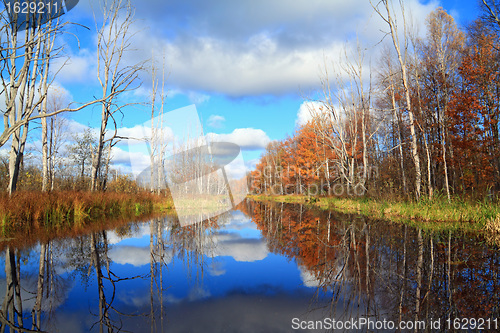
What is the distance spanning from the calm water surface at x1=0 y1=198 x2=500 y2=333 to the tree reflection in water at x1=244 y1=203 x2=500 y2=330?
1cm

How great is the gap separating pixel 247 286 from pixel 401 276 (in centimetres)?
181

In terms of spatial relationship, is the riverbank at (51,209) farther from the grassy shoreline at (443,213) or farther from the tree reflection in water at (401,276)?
the grassy shoreline at (443,213)

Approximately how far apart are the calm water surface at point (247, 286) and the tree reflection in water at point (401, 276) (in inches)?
0.5

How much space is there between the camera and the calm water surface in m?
2.22

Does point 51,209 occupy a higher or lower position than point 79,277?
higher

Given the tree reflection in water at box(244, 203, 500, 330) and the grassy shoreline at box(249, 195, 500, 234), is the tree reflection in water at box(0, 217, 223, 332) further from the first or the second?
the grassy shoreline at box(249, 195, 500, 234)

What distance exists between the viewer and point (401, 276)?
11.0 feet

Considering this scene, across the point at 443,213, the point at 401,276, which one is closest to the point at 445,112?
the point at 443,213

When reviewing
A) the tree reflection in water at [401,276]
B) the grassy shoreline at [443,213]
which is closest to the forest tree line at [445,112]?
the grassy shoreline at [443,213]

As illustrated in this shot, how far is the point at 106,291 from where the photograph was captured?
2.94m

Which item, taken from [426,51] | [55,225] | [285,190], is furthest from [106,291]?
[285,190]

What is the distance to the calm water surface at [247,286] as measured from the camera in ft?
7.29

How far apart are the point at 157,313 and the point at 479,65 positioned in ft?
63.6

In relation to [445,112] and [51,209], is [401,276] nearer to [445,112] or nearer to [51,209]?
[51,209]
